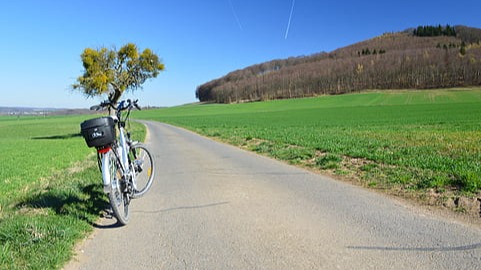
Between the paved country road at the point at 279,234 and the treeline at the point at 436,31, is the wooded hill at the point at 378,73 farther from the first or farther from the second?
the paved country road at the point at 279,234

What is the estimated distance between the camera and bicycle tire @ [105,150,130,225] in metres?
4.01

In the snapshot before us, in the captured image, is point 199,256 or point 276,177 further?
point 276,177

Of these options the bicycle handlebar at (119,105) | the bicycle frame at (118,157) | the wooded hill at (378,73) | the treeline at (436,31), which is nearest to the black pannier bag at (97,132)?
the bicycle frame at (118,157)

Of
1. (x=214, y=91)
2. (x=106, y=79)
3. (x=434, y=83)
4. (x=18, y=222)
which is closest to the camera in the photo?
(x=18, y=222)

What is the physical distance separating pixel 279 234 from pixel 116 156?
8.39 feet

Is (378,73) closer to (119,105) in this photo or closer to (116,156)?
(119,105)

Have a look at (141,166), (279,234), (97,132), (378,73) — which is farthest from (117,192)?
(378,73)

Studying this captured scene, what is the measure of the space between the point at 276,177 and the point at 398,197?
263cm

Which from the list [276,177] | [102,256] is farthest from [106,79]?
[102,256]

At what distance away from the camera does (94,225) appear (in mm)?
4316

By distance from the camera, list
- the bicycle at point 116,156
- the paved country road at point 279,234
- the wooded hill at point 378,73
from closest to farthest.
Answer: the paved country road at point 279,234, the bicycle at point 116,156, the wooded hill at point 378,73

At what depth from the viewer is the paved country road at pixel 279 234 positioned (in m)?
3.04

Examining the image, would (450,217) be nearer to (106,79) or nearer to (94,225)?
(94,225)

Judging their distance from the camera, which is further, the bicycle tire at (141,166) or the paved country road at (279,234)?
the bicycle tire at (141,166)
